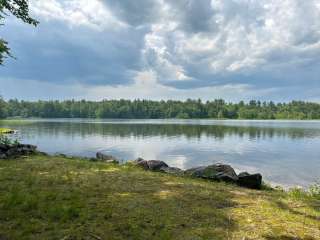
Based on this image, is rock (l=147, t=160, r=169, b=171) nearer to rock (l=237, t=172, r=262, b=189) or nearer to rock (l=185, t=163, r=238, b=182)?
rock (l=185, t=163, r=238, b=182)

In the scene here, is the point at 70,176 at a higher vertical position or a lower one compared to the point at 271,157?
higher

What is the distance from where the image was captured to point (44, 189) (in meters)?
8.62

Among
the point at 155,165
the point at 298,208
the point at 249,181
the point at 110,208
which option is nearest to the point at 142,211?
the point at 110,208

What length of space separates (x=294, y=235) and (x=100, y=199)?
4.67m

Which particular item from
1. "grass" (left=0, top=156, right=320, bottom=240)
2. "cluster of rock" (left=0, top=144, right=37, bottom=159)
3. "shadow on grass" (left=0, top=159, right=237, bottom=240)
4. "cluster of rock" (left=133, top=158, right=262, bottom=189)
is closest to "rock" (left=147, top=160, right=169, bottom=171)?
"cluster of rock" (left=133, top=158, right=262, bottom=189)

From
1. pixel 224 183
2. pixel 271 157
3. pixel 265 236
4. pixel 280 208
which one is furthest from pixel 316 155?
pixel 265 236

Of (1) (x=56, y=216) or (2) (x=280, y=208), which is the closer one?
(1) (x=56, y=216)

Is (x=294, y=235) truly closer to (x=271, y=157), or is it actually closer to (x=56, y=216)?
(x=56, y=216)

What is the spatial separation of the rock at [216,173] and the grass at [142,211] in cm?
206

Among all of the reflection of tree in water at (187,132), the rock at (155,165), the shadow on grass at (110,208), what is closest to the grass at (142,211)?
the shadow on grass at (110,208)

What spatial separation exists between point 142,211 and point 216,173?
5777mm

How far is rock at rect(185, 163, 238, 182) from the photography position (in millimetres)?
11568

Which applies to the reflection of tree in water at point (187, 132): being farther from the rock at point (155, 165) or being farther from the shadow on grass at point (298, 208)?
the shadow on grass at point (298, 208)

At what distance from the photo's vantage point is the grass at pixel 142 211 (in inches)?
224
